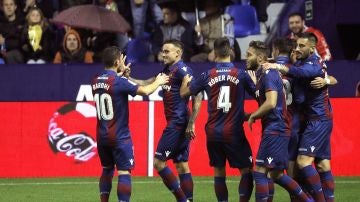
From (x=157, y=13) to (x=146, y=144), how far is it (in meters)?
3.98

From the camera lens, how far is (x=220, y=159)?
12.9 meters

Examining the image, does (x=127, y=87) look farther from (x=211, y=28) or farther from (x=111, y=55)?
(x=211, y=28)

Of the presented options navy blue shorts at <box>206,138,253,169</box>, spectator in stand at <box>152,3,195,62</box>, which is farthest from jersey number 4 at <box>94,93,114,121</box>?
spectator in stand at <box>152,3,195,62</box>

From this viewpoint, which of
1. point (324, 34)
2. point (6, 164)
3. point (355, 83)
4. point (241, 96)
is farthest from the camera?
point (324, 34)

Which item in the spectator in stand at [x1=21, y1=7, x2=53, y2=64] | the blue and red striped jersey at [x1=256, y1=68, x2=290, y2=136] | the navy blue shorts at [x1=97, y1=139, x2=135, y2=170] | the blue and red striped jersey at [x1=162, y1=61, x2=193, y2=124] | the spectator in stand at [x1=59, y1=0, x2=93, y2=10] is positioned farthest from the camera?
the spectator in stand at [x1=59, y1=0, x2=93, y2=10]

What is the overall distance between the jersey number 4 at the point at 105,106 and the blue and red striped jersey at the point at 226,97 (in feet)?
3.75

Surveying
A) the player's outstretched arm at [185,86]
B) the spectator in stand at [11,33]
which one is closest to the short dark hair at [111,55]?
the player's outstretched arm at [185,86]

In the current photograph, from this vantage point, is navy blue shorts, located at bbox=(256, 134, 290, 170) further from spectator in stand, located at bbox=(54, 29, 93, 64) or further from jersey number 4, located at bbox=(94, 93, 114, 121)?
spectator in stand, located at bbox=(54, 29, 93, 64)

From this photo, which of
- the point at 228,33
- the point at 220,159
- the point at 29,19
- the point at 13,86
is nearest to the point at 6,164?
the point at 13,86

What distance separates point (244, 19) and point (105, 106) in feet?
30.6

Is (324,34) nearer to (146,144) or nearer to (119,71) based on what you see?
(146,144)

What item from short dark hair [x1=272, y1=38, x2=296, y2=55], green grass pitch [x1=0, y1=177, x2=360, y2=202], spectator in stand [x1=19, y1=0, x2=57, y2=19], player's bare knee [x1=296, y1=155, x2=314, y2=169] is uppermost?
short dark hair [x1=272, y1=38, x2=296, y2=55]

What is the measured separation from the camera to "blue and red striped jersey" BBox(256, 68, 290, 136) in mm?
12367

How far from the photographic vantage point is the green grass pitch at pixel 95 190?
1509cm
